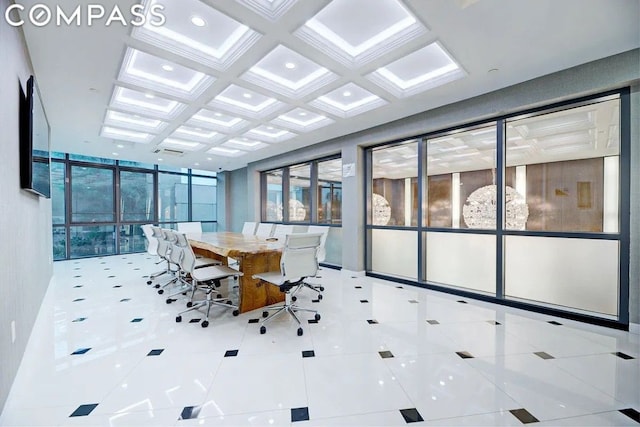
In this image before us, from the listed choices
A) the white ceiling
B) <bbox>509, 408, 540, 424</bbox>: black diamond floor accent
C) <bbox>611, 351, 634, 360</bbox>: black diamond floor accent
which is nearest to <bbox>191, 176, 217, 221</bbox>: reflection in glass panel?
the white ceiling

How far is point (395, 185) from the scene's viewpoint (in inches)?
222

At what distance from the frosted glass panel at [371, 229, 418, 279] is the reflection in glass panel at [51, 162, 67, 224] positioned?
8.20 m

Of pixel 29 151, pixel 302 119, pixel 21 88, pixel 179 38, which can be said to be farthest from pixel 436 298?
pixel 21 88

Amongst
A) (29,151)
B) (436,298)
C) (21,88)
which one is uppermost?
(21,88)

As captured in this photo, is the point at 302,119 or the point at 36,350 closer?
the point at 36,350

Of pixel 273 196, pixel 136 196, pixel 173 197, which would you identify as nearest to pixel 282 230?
pixel 273 196

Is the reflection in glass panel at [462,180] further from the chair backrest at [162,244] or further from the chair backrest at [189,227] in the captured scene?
the chair backrest at [189,227]

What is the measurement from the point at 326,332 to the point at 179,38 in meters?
3.39

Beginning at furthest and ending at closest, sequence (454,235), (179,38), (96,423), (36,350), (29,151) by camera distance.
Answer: (454,235), (179,38), (36,350), (29,151), (96,423)

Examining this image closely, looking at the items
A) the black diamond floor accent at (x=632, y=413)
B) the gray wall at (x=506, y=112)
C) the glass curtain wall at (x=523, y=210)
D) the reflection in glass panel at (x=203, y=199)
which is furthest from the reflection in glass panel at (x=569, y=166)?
the reflection in glass panel at (x=203, y=199)

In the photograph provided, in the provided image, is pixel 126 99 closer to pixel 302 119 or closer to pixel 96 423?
pixel 302 119

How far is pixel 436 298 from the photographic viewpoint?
415 centimetres

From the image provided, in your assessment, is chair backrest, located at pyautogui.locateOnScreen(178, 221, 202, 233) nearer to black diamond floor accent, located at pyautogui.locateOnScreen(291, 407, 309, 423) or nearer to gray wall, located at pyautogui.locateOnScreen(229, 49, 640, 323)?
gray wall, located at pyautogui.locateOnScreen(229, 49, 640, 323)

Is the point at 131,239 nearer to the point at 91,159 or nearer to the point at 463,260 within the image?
the point at 91,159
